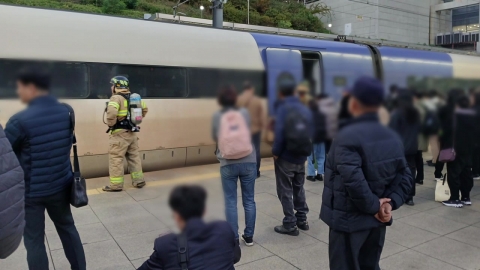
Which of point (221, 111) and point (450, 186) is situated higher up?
point (221, 111)

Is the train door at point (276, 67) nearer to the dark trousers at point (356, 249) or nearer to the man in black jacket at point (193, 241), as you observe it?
the man in black jacket at point (193, 241)

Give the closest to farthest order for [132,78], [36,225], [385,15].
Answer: [385,15], [36,225], [132,78]

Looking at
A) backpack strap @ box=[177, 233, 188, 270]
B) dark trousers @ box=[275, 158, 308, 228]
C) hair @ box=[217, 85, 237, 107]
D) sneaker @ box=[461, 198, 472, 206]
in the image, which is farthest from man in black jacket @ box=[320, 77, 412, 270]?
sneaker @ box=[461, 198, 472, 206]

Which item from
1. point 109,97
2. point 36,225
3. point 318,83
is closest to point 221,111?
point 318,83

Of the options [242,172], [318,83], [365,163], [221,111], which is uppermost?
[318,83]

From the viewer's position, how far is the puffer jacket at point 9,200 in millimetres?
1275

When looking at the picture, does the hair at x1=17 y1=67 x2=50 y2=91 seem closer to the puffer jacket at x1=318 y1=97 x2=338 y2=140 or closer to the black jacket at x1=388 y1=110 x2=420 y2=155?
the puffer jacket at x1=318 y1=97 x2=338 y2=140

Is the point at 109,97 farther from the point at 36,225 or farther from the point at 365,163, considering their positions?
the point at 365,163

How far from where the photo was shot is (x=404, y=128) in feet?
4.63

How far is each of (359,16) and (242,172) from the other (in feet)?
4.62

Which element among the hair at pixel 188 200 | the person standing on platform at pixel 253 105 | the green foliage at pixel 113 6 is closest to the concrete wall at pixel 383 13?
the person standing on platform at pixel 253 105

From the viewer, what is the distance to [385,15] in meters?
1.81

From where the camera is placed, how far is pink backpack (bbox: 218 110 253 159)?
4.27 ft

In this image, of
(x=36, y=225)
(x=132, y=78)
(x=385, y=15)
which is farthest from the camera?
(x=132, y=78)
